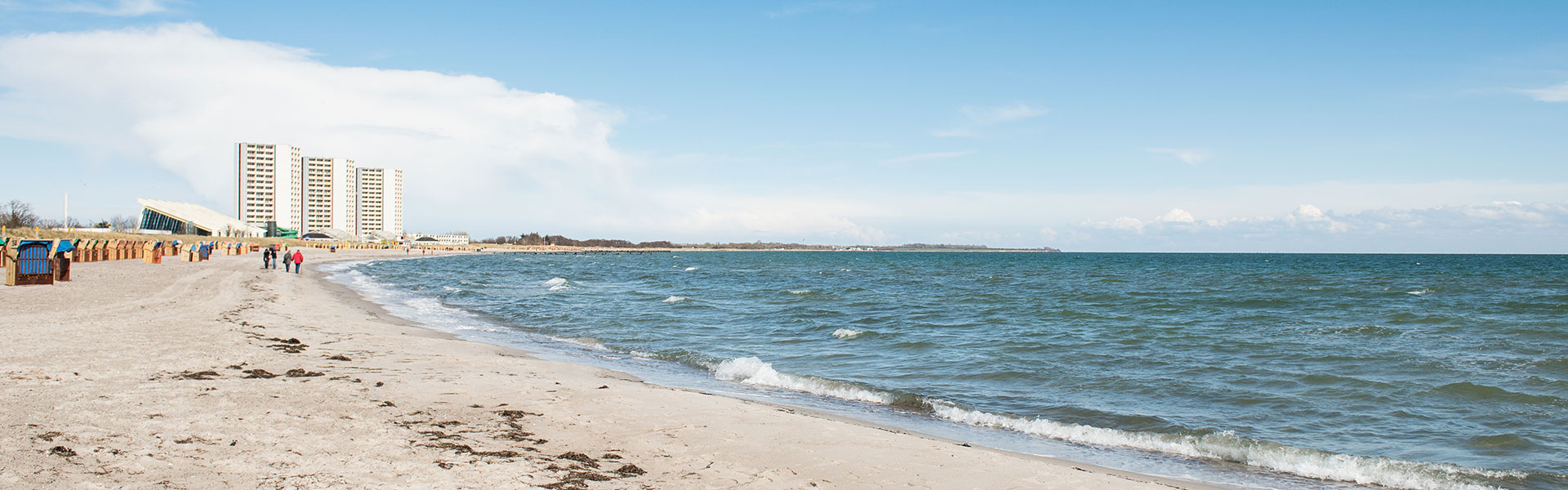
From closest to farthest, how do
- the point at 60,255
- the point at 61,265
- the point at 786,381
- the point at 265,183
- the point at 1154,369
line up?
Answer: the point at 786,381
the point at 1154,369
the point at 60,255
the point at 61,265
the point at 265,183

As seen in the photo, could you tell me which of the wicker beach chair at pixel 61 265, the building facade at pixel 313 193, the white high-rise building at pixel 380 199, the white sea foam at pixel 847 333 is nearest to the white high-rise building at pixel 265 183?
the building facade at pixel 313 193

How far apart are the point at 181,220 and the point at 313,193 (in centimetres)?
6126

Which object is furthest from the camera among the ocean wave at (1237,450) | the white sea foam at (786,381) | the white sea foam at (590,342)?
the white sea foam at (590,342)

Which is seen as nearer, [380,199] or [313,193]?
[313,193]

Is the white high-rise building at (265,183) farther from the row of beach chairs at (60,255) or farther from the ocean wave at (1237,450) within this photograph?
the ocean wave at (1237,450)

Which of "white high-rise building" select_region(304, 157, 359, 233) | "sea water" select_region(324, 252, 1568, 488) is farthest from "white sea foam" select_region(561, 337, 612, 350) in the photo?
"white high-rise building" select_region(304, 157, 359, 233)

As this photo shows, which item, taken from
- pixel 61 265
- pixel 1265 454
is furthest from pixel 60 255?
pixel 1265 454

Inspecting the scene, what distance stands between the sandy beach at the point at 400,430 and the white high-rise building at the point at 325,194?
17754 cm

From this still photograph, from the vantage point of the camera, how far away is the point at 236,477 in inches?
199

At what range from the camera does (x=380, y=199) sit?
190 meters

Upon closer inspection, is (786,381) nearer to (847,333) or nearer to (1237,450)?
(1237,450)

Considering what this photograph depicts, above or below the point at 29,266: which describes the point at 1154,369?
below

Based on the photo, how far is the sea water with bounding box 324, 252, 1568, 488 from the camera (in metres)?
8.32

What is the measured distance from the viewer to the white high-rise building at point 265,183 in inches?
6112
